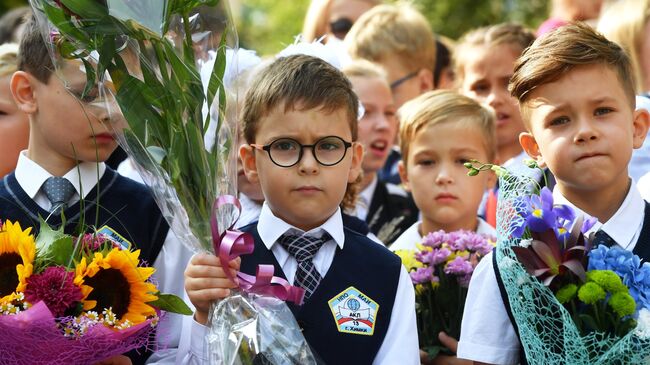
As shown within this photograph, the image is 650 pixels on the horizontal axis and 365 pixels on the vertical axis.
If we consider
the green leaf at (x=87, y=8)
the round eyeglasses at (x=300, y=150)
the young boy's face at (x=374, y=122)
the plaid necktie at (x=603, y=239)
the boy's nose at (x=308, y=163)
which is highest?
Answer: the young boy's face at (x=374, y=122)

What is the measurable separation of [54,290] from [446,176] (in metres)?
2.33

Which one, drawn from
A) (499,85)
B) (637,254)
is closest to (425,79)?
(499,85)

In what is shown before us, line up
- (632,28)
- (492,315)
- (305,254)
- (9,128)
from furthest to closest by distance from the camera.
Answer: (632,28) < (9,128) < (305,254) < (492,315)

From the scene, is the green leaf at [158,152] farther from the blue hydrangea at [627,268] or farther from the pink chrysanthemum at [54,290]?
the blue hydrangea at [627,268]

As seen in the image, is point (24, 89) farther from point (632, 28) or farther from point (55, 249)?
point (632, 28)

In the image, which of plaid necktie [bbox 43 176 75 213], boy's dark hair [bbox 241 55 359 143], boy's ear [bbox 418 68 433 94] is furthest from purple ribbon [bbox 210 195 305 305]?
boy's ear [bbox 418 68 433 94]

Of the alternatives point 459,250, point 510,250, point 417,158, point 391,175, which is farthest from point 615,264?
point 391,175

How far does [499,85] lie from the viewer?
601 centimetres

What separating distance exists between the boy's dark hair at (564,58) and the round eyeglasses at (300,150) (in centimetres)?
75

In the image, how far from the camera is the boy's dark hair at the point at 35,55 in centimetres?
401

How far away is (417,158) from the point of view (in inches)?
197

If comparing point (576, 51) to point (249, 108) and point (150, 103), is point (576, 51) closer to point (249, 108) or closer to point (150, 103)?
point (249, 108)

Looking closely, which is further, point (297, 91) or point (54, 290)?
point (297, 91)

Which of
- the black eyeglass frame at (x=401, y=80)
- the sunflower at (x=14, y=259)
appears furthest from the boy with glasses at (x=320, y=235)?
the black eyeglass frame at (x=401, y=80)
